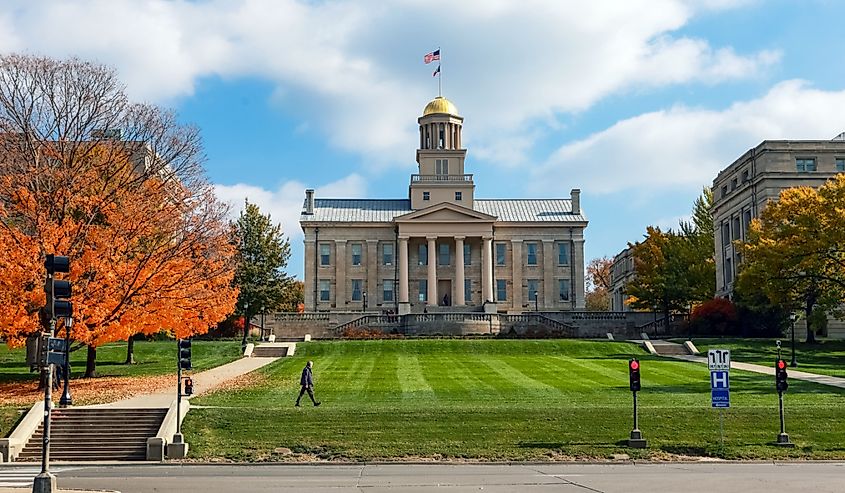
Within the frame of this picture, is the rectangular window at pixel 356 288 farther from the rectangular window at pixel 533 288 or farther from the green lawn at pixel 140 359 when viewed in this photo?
the green lawn at pixel 140 359

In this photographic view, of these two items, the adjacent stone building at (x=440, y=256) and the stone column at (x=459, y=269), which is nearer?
the stone column at (x=459, y=269)

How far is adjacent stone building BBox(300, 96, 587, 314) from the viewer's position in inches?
3905

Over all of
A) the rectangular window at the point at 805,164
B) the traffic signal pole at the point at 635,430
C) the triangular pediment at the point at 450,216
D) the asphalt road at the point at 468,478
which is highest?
the rectangular window at the point at 805,164

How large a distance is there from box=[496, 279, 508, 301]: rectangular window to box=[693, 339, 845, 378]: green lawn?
32809 mm

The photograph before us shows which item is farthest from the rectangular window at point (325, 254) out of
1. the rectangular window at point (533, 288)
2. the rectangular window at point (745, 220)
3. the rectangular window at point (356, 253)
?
the rectangular window at point (745, 220)

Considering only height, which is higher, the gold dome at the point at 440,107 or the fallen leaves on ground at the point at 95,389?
the gold dome at the point at 440,107

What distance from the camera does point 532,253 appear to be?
102 metres

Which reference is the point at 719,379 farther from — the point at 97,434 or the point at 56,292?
the point at 97,434

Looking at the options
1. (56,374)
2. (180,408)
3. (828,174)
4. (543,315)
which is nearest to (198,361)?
(56,374)

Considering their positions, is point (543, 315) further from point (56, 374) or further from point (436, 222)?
point (56, 374)

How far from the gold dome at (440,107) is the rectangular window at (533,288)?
65.2 ft

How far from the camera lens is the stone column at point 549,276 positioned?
10144cm

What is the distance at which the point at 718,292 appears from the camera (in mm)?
96062

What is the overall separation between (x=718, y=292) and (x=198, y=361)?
5596 centimetres
